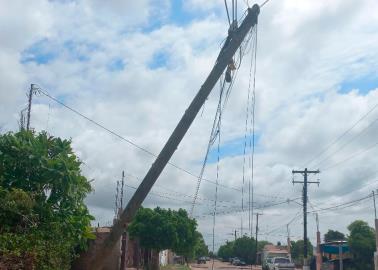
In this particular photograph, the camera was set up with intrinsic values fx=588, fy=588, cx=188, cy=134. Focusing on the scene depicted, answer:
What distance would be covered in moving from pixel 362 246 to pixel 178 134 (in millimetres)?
36494

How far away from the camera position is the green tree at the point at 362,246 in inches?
1844

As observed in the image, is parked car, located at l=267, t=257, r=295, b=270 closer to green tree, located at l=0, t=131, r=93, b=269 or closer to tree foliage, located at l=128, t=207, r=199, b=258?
tree foliage, located at l=128, t=207, r=199, b=258

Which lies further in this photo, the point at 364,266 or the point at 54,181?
the point at 364,266

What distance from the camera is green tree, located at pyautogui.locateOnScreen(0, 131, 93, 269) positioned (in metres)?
17.0

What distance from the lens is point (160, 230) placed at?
133 ft

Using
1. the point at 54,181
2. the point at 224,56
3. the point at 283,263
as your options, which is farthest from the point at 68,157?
the point at 283,263

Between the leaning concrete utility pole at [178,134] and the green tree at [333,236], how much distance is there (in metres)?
55.8

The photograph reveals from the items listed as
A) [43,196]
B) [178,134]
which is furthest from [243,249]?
[178,134]

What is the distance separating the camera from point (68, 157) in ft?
62.0

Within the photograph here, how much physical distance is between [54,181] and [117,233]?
475cm

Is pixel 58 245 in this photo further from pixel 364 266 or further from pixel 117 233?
pixel 364 266

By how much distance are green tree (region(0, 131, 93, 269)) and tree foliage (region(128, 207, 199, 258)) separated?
69.5ft

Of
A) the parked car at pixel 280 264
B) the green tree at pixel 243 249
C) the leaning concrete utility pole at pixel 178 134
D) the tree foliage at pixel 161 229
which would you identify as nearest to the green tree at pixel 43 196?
the leaning concrete utility pole at pixel 178 134

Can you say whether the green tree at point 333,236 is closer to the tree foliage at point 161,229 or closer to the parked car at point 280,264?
the parked car at point 280,264
